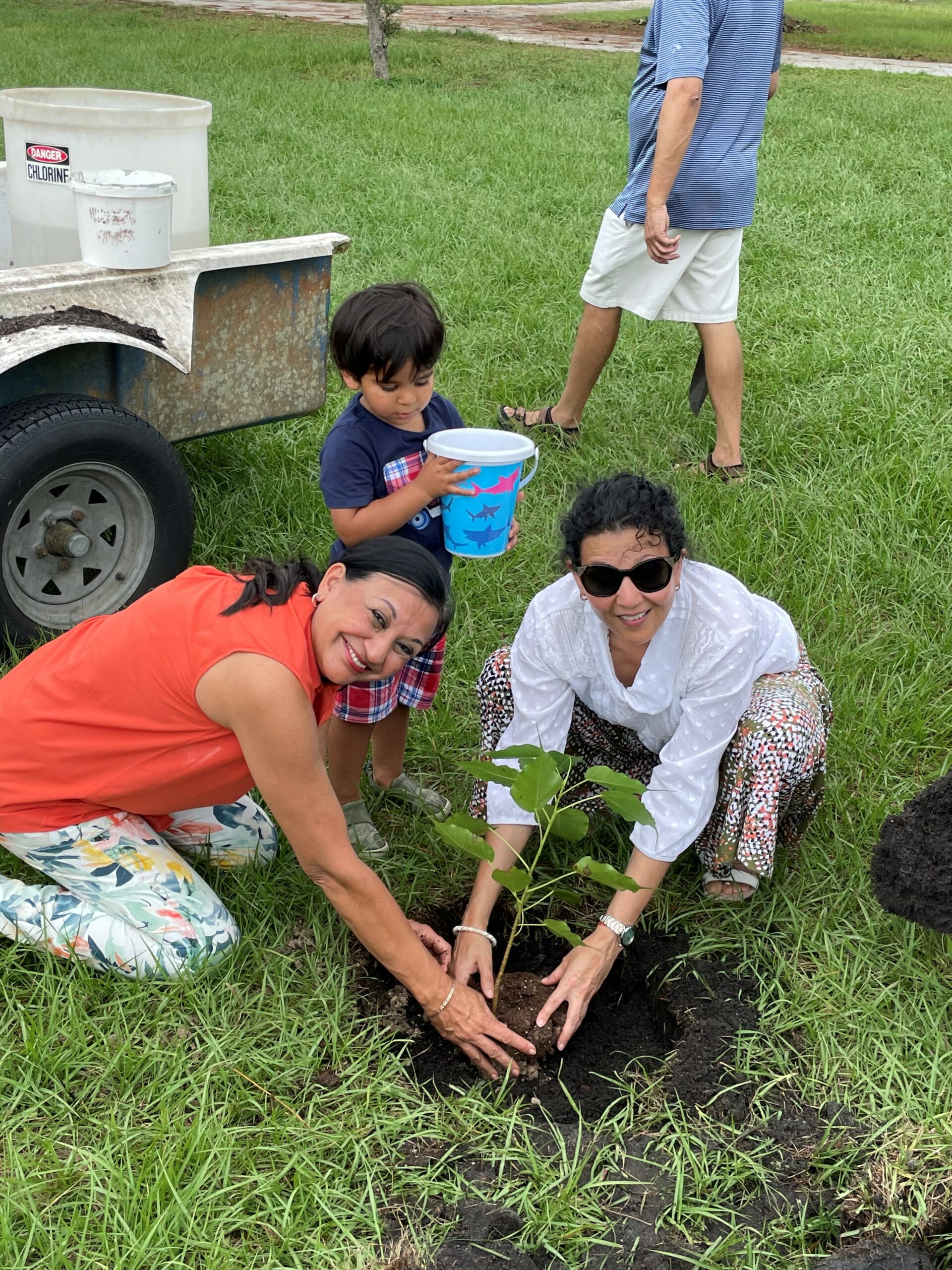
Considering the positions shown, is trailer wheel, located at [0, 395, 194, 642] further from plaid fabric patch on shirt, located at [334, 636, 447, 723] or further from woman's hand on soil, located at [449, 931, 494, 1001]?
woman's hand on soil, located at [449, 931, 494, 1001]

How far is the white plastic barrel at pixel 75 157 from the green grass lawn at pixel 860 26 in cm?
1607

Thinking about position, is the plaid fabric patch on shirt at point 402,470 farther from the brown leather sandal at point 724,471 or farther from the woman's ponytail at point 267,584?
the brown leather sandal at point 724,471

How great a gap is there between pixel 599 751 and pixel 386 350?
3.30 ft

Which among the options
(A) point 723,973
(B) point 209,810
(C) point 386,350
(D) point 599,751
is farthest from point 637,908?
(C) point 386,350

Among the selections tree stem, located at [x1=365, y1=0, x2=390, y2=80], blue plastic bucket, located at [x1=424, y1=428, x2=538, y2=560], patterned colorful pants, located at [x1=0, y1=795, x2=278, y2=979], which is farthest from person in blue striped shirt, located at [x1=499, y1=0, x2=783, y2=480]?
tree stem, located at [x1=365, y1=0, x2=390, y2=80]

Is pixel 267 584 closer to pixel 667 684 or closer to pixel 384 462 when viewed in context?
pixel 384 462

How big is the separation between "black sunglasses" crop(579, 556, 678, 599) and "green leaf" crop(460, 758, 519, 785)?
38 cm

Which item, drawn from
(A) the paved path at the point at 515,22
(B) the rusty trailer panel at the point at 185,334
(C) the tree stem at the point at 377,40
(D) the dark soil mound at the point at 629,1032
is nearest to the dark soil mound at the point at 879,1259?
(D) the dark soil mound at the point at 629,1032

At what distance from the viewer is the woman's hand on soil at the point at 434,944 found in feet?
7.73

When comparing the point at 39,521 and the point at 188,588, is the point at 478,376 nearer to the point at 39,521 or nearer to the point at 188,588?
the point at 39,521

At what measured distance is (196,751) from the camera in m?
2.17

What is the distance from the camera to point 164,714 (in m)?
2.13

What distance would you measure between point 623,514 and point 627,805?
1.71 ft

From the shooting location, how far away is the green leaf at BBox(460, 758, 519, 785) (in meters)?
1.95
